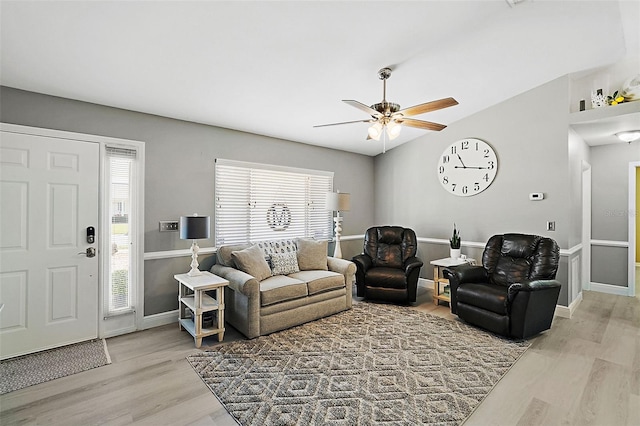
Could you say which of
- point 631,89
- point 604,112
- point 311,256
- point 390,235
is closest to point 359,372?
point 311,256

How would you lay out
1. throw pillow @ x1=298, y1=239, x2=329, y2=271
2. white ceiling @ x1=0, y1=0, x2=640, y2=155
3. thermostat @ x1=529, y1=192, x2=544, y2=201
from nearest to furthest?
1. white ceiling @ x1=0, y1=0, x2=640, y2=155
2. thermostat @ x1=529, y1=192, x2=544, y2=201
3. throw pillow @ x1=298, y1=239, x2=329, y2=271

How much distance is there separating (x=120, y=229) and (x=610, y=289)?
7.19 meters

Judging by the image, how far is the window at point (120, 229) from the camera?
337 centimetres

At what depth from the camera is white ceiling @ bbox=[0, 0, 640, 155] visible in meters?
2.23

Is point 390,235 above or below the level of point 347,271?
above

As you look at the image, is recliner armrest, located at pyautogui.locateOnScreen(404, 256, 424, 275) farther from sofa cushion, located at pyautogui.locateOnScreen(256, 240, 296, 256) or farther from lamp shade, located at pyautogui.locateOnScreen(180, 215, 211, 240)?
lamp shade, located at pyautogui.locateOnScreen(180, 215, 211, 240)

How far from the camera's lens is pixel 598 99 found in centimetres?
381

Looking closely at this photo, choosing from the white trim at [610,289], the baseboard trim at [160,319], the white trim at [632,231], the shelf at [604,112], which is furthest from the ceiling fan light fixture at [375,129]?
the white trim at [610,289]

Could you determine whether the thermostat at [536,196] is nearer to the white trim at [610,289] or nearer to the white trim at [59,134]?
the white trim at [610,289]

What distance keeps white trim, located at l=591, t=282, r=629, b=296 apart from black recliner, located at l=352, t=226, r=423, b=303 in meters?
3.20

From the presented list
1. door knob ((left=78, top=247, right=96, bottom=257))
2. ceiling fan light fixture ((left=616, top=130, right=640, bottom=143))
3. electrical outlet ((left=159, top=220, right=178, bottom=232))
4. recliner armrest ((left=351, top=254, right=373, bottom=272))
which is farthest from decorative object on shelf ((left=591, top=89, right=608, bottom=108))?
door knob ((left=78, top=247, right=96, bottom=257))

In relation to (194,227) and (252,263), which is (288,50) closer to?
(194,227)

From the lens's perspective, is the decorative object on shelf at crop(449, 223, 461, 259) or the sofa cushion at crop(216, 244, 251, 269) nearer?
the sofa cushion at crop(216, 244, 251, 269)

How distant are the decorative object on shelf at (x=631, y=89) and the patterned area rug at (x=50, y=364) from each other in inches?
247
